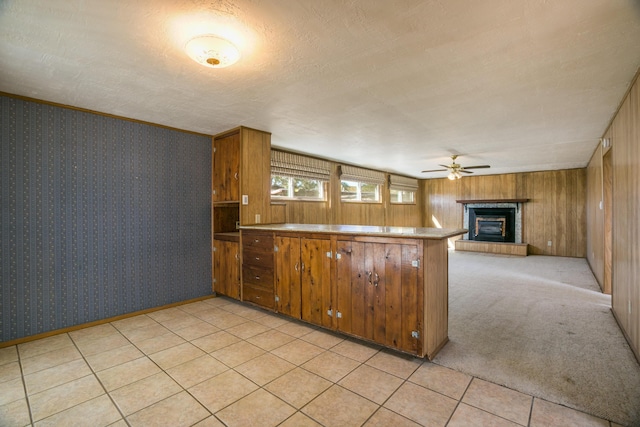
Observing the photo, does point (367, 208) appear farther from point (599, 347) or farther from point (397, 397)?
point (397, 397)

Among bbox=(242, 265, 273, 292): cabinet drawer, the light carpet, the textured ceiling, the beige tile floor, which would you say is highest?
the textured ceiling

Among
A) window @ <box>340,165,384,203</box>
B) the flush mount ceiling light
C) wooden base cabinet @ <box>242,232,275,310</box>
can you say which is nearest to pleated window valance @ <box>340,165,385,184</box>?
window @ <box>340,165,384,203</box>

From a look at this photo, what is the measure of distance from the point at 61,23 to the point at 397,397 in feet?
10.2

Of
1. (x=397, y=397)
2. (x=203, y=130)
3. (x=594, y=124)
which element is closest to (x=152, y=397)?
(x=397, y=397)

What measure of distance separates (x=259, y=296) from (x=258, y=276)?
25 cm

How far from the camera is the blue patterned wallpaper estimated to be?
289cm

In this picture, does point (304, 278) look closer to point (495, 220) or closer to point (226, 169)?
point (226, 169)

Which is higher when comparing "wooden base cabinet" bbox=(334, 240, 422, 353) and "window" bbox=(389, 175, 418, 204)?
"window" bbox=(389, 175, 418, 204)

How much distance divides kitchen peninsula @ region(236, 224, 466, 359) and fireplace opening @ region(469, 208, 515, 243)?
6.96 metres

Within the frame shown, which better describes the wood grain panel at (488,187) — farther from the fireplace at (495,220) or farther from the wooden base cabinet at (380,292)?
the wooden base cabinet at (380,292)

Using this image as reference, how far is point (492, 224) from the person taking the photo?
8758mm

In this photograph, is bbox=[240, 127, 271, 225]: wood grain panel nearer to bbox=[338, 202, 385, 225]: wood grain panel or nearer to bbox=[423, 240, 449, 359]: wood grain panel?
bbox=[423, 240, 449, 359]: wood grain panel

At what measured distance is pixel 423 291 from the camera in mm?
2377

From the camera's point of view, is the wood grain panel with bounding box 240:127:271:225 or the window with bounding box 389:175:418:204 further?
the window with bounding box 389:175:418:204
